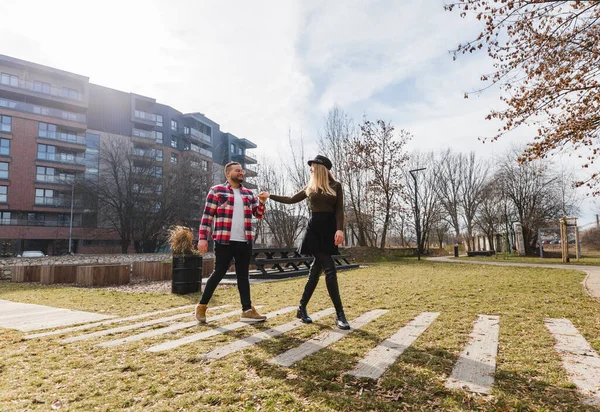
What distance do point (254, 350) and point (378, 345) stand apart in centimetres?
107

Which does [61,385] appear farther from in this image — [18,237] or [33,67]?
[33,67]

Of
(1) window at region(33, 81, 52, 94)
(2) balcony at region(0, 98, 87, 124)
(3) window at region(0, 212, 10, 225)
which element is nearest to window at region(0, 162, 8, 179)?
(3) window at region(0, 212, 10, 225)

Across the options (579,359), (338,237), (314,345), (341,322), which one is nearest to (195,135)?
(338,237)

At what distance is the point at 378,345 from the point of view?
3.10 m

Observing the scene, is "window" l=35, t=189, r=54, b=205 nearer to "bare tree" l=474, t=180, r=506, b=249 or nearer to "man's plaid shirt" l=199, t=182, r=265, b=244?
"man's plaid shirt" l=199, t=182, r=265, b=244

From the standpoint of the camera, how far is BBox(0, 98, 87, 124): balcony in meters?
41.0

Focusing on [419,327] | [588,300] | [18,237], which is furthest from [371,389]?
[18,237]

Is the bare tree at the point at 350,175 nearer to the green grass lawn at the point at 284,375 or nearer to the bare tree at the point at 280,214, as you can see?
the bare tree at the point at 280,214

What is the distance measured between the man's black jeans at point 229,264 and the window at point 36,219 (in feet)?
154

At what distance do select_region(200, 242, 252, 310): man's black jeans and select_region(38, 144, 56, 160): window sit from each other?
161 feet

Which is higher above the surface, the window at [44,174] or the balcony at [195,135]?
the balcony at [195,135]

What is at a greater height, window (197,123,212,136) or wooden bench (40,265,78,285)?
window (197,123,212,136)

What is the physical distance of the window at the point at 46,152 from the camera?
42844mm

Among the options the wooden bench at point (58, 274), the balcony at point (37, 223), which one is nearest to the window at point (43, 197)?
the balcony at point (37, 223)
